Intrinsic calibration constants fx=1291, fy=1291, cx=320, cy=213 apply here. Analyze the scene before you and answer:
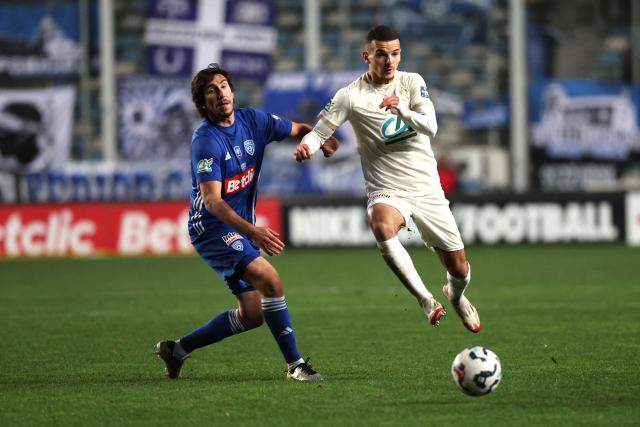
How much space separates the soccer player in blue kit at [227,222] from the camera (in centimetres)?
790

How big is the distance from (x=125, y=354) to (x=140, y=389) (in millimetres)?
1916

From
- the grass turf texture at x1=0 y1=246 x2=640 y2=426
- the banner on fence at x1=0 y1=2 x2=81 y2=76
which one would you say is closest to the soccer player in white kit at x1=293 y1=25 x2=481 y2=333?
the grass turf texture at x1=0 y1=246 x2=640 y2=426

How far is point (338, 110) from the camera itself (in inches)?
353

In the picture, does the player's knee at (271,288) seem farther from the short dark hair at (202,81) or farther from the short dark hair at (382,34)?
the short dark hair at (382,34)

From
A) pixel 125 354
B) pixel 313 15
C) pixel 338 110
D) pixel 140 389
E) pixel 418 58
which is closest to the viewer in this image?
pixel 140 389

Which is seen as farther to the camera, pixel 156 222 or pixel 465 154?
pixel 465 154

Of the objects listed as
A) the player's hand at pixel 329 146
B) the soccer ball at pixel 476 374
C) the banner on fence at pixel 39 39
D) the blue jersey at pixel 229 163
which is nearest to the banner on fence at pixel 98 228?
the banner on fence at pixel 39 39

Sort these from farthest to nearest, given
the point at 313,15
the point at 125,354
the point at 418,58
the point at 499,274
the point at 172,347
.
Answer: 1. the point at 418,58
2. the point at 313,15
3. the point at 499,274
4. the point at 125,354
5. the point at 172,347

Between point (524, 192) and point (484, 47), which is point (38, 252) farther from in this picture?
point (484, 47)

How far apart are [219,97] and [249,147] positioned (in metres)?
0.42

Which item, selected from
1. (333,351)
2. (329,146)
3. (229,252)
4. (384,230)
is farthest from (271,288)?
(333,351)

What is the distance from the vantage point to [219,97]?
26.2ft

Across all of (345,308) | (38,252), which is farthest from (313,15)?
(345,308)

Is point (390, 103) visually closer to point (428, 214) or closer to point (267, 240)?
point (428, 214)
